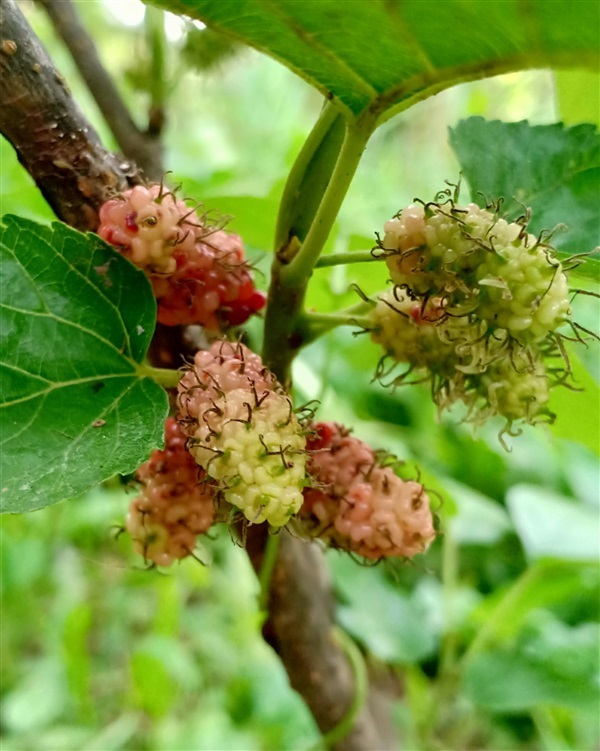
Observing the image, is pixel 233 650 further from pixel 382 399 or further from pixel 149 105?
pixel 149 105

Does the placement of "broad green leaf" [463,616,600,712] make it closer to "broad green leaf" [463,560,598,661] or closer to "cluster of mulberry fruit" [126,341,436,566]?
→ "broad green leaf" [463,560,598,661]

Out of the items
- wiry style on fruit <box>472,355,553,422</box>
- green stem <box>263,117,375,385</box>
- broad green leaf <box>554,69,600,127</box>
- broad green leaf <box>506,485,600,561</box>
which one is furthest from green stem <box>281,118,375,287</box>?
broad green leaf <box>506,485,600,561</box>

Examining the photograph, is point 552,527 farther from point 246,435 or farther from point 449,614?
point 246,435

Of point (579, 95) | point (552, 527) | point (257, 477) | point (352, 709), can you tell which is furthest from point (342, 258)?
point (552, 527)

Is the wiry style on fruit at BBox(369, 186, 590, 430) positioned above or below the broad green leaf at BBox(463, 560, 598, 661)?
above

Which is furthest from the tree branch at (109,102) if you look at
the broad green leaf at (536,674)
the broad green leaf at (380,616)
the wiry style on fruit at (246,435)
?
the broad green leaf at (536,674)

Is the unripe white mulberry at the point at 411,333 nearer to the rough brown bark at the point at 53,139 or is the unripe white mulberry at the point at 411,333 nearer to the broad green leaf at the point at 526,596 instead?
the rough brown bark at the point at 53,139

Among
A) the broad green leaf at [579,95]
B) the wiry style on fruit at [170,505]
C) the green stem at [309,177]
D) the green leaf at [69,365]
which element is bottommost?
the wiry style on fruit at [170,505]

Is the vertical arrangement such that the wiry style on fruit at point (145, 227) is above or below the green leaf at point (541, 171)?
below
